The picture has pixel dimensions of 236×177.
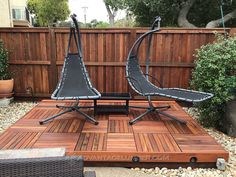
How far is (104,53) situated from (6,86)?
85.1 inches

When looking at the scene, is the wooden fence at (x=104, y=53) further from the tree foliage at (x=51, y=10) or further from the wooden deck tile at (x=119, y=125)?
the tree foliage at (x=51, y=10)

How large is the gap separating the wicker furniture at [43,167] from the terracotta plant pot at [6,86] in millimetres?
3942

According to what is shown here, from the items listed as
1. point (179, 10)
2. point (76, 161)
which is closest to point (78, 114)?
point (76, 161)

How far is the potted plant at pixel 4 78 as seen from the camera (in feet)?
15.8

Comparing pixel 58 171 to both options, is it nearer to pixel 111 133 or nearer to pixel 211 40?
pixel 111 133

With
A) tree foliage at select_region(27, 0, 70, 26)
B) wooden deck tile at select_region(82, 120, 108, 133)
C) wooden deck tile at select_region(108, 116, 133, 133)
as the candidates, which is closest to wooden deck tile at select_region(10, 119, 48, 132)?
wooden deck tile at select_region(82, 120, 108, 133)

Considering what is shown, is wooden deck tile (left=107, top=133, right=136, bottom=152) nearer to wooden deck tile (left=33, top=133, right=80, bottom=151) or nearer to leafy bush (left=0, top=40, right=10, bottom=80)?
wooden deck tile (left=33, top=133, right=80, bottom=151)

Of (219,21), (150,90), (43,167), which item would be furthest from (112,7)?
(43,167)

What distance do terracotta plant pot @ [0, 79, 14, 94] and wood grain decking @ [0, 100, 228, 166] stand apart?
1543mm

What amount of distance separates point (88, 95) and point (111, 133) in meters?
0.63

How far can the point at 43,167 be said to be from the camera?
1.33 meters

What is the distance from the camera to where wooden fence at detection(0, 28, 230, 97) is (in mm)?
4871

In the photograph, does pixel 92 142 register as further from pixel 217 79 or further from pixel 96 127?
pixel 217 79

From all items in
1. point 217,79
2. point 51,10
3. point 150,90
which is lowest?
point 150,90
